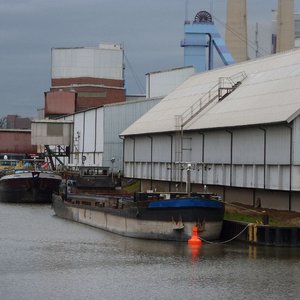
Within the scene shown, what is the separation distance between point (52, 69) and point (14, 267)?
114 m

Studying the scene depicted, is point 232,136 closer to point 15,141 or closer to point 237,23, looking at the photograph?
point 237,23

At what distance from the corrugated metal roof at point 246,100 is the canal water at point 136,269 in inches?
389

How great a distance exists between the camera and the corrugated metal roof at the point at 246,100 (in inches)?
1958

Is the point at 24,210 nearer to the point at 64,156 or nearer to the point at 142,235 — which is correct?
the point at 142,235

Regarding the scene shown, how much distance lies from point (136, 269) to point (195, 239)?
7.95 meters

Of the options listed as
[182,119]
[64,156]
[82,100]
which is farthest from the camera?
[82,100]

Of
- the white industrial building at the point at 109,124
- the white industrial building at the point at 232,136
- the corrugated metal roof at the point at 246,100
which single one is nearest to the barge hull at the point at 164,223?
the white industrial building at the point at 232,136

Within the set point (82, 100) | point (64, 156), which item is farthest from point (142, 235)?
point (82, 100)

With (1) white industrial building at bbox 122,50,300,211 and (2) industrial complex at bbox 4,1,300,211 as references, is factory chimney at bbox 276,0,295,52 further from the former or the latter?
(1) white industrial building at bbox 122,50,300,211

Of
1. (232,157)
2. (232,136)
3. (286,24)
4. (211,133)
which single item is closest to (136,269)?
(232,157)

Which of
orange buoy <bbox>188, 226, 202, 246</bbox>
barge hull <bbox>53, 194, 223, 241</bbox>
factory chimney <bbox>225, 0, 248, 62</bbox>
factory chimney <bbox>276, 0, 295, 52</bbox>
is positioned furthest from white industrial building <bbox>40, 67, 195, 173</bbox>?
orange buoy <bbox>188, 226, 202, 246</bbox>

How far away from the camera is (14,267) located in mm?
36250

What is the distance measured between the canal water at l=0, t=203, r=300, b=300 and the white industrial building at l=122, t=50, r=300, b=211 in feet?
21.4

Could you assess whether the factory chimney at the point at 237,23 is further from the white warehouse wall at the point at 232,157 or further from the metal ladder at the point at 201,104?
the metal ladder at the point at 201,104
